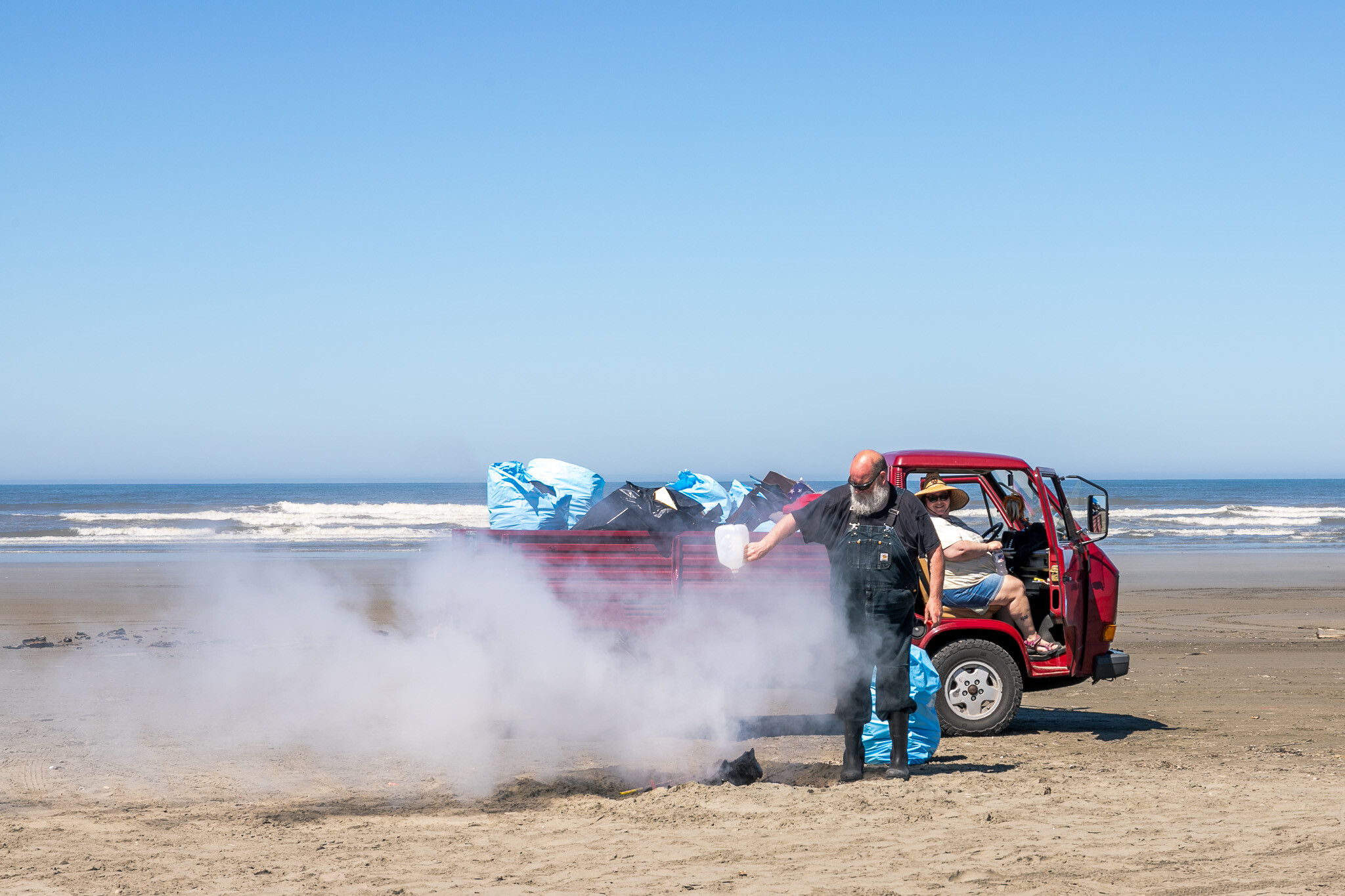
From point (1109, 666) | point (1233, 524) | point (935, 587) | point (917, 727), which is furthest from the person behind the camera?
point (1233, 524)

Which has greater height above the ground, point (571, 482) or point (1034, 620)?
point (571, 482)

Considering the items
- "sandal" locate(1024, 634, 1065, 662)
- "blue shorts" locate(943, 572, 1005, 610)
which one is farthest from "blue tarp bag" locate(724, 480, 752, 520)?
"sandal" locate(1024, 634, 1065, 662)

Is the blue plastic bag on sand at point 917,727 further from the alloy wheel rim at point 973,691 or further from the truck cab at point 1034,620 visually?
the alloy wheel rim at point 973,691

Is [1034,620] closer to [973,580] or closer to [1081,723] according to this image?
[973,580]

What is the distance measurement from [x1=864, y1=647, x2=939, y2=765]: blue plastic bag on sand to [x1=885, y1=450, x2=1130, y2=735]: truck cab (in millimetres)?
Result: 667

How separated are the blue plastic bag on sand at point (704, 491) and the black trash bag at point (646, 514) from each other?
0.21ft

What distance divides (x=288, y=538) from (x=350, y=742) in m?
25.7

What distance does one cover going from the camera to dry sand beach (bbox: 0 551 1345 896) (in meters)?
4.43

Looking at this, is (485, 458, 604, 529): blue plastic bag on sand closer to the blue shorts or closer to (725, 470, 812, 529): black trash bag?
(725, 470, 812, 529): black trash bag

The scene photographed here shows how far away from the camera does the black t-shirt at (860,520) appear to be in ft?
19.9

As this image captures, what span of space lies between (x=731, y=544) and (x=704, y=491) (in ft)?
6.72

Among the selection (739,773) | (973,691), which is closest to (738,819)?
(739,773)

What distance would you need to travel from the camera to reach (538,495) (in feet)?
26.1

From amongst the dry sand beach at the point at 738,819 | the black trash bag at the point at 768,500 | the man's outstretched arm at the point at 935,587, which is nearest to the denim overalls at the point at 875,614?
the man's outstretched arm at the point at 935,587
